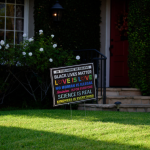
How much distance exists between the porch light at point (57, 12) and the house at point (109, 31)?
70 cm

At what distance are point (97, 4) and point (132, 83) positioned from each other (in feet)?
9.28

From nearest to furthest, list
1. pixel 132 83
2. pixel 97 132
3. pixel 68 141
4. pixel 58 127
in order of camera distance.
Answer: pixel 68 141 < pixel 97 132 < pixel 58 127 < pixel 132 83

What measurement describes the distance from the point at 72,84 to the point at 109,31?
4.11 metres

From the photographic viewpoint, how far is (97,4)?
25.3ft

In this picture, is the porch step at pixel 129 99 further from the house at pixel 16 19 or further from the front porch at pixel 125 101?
the house at pixel 16 19

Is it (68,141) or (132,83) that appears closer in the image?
(68,141)

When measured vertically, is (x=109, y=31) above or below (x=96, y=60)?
above

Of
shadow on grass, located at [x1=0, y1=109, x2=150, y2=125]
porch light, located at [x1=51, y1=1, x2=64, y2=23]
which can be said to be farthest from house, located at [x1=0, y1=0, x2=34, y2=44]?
shadow on grass, located at [x1=0, y1=109, x2=150, y2=125]

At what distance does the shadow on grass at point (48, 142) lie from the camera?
258 centimetres

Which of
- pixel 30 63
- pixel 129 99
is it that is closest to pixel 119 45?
pixel 129 99

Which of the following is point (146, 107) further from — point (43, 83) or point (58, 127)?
point (58, 127)

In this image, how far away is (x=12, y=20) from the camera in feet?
23.6

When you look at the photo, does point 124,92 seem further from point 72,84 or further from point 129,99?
point 72,84

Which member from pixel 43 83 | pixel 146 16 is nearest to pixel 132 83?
pixel 146 16
